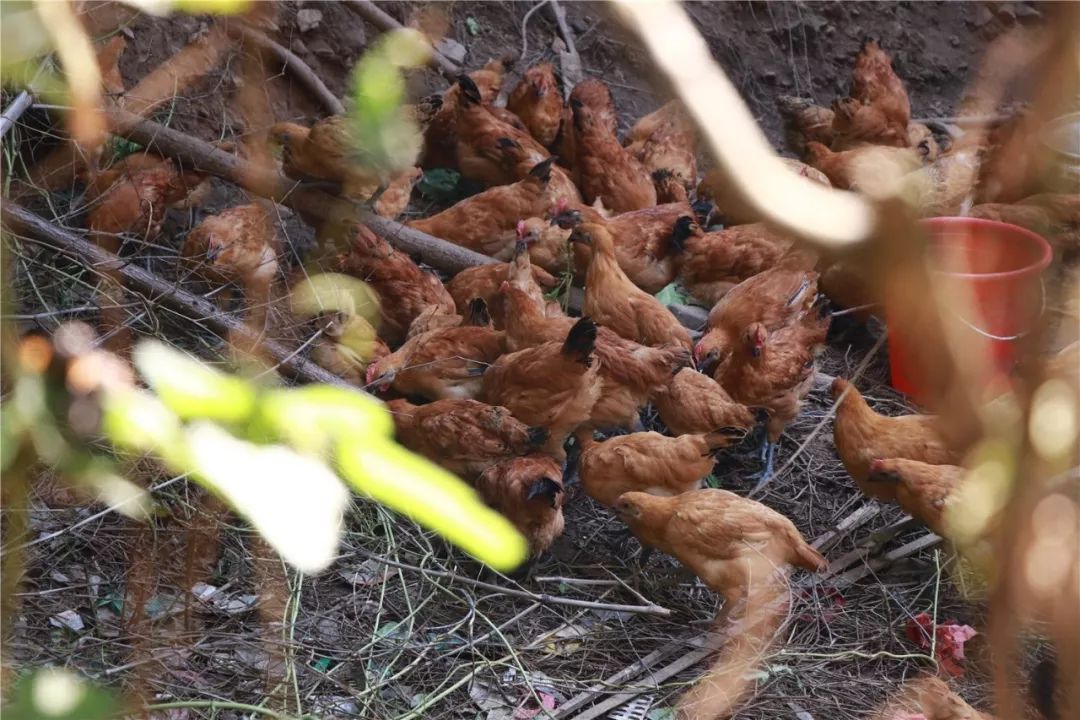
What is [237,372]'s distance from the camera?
3.69 metres

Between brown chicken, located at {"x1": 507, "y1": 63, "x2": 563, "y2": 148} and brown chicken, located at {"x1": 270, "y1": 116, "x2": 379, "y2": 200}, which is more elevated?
brown chicken, located at {"x1": 270, "y1": 116, "x2": 379, "y2": 200}

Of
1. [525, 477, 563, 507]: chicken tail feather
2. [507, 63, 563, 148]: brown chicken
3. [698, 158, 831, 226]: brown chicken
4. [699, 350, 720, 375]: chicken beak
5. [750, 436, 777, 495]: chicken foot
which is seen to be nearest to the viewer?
[525, 477, 563, 507]: chicken tail feather

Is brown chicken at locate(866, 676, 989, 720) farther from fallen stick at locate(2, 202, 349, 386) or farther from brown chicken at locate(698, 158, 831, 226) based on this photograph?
brown chicken at locate(698, 158, 831, 226)

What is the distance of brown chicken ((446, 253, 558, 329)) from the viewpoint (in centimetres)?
491

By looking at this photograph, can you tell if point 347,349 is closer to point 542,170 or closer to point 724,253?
point 542,170

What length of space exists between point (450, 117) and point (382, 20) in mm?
786

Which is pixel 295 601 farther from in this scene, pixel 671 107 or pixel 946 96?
pixel 946 96

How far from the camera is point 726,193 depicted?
5656 mm

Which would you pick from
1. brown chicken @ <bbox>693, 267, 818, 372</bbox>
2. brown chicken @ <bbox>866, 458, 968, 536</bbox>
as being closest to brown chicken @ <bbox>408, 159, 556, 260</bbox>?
brown chicken @ <bbox>693, 267, 818, 372</bbox>

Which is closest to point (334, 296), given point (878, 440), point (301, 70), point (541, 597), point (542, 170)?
point (542, 170)

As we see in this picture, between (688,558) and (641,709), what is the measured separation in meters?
0.59

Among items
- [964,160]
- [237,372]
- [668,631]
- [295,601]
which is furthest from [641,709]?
[964,160]

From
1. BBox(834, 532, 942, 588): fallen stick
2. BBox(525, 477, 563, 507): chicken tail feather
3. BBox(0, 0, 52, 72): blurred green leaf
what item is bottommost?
BBox(834, 532, 942, 588): fallen stick

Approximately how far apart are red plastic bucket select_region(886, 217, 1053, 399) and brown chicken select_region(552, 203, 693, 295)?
125 centimetres
